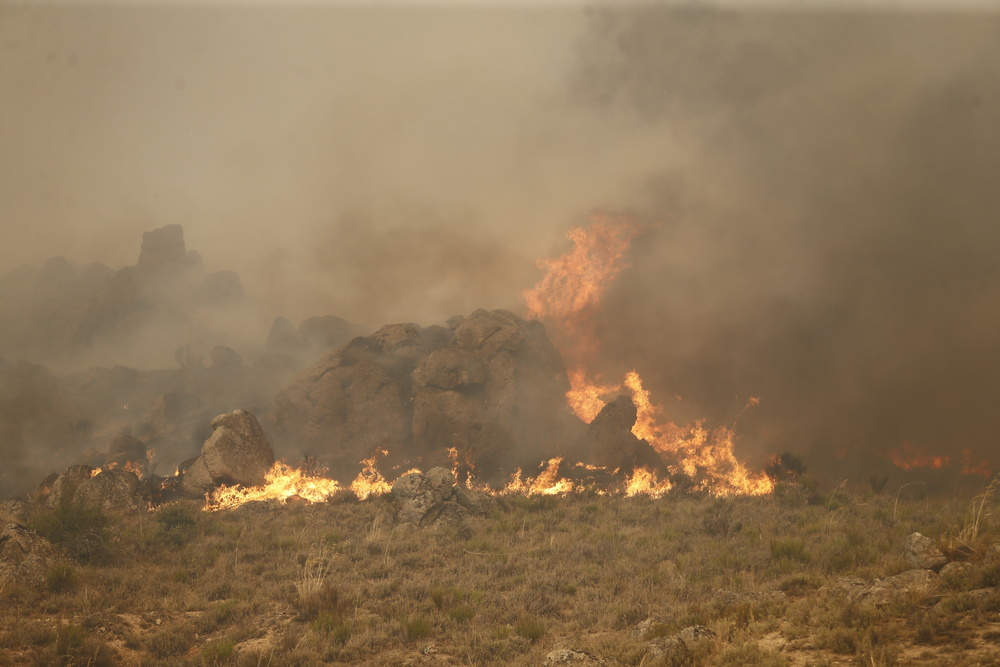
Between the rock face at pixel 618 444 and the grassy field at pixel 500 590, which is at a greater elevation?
the rock face at pixel 618 444

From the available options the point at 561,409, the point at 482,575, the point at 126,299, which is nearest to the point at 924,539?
the point at 482,575

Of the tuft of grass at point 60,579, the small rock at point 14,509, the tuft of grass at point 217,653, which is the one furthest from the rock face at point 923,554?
the small rock at point 14,509

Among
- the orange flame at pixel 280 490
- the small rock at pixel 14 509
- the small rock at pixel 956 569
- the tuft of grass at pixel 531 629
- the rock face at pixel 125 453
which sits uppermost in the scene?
the rock face at pixel 125 453

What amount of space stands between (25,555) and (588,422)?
32239mm

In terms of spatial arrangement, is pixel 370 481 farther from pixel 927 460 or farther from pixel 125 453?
pixel 927 460

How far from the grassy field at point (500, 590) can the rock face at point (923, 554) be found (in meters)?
0.32

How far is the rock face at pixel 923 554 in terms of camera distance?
36.3 feet

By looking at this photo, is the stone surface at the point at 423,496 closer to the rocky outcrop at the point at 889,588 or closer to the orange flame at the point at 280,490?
the orange flame at the point at 280,490

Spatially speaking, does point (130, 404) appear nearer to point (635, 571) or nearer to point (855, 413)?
point (635, 571)

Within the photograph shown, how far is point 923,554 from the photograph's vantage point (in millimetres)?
11828

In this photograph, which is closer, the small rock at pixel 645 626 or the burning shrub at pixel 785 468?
the small rock at pixel 645 626

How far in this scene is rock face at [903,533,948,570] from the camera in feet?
36.3

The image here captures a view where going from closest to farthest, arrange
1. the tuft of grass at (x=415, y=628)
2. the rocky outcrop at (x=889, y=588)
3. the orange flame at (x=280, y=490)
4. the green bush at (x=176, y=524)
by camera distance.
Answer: the rocky outcrop at (x=889, y=588), the tuft of grass at (x=415, y=628), the green bush at (x=176, y=524), the orange flame at (x=280, y=490)

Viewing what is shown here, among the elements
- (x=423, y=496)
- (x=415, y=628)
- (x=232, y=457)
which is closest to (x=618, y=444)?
(x=423, y=496)
